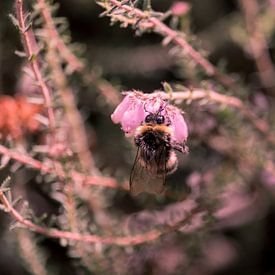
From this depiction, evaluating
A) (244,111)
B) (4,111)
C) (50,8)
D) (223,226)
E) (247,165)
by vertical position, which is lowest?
(223,226)

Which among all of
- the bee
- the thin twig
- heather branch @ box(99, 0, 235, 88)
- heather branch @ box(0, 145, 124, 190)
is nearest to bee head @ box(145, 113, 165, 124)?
the bee

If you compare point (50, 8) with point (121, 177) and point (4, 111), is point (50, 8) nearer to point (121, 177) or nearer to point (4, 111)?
point (4, 111)

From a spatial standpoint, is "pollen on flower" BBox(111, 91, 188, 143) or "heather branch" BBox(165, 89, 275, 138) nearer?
"pollen on flower" BBox(111, 91, 188, 143)

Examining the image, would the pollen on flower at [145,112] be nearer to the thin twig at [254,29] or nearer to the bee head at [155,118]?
the bee head at [155,118]

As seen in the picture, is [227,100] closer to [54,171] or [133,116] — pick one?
[133,116]

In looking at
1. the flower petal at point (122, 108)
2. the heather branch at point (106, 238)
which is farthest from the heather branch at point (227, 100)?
the heather branch at point (106, 238)

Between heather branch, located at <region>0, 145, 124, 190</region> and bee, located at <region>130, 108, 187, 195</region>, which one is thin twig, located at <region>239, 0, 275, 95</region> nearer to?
heather branch, located at <region>0, 145, 124, 190</region>

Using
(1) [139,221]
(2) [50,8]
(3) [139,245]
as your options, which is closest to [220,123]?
(1) [139,221]

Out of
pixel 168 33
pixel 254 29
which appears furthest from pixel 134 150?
pixel 254 29
